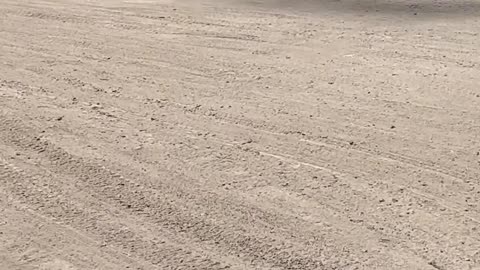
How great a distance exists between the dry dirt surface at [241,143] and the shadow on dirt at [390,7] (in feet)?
0.61

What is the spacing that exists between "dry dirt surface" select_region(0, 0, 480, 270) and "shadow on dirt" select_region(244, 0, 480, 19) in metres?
0.19

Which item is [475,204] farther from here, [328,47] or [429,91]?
[328,47]

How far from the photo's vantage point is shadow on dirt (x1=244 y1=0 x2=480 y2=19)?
901cm

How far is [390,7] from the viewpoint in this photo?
939 centimetres

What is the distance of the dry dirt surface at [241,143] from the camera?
422cm

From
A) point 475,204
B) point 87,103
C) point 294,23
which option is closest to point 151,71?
point 87,103

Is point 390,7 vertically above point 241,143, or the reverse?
point 390,7

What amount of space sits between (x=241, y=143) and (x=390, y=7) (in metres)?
4.51

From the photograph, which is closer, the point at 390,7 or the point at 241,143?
the point at 241,143

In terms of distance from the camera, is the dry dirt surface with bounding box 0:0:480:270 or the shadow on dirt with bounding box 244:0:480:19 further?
the shadow on dirt with bounding box 244:0:480:19

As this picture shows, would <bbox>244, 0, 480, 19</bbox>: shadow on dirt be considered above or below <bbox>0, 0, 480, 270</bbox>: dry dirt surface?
above

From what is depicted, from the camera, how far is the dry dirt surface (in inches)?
166

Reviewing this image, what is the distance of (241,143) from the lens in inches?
216

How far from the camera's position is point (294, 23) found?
873 centimetres
